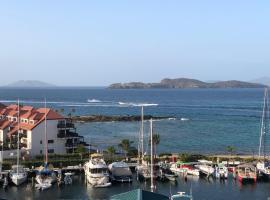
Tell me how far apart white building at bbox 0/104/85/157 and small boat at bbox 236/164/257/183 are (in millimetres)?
19117

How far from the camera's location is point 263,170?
46.6 m

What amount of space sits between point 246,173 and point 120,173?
11621 mm

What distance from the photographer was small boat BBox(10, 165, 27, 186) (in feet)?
141

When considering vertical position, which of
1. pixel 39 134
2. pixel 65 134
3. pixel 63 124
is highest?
pixel 63 124

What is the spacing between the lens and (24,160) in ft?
161

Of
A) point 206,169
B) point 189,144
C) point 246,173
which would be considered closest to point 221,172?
point 206,169

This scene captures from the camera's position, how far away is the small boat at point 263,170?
45922mm

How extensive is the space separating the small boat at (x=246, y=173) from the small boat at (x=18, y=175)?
19515mm

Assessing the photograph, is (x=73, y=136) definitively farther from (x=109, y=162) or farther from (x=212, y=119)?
(x=212, y=119)

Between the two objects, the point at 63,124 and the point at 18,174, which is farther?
the point at 63,124

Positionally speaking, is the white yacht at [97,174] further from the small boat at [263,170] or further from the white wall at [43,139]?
the small boat at [263,170]

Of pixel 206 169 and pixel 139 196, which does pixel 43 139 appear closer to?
pixel 206 169

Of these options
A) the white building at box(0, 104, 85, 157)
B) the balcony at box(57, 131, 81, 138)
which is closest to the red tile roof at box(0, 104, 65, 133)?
the white building at box(0, 104, 85, 157)

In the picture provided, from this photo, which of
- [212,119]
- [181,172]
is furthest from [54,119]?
[212,119]
